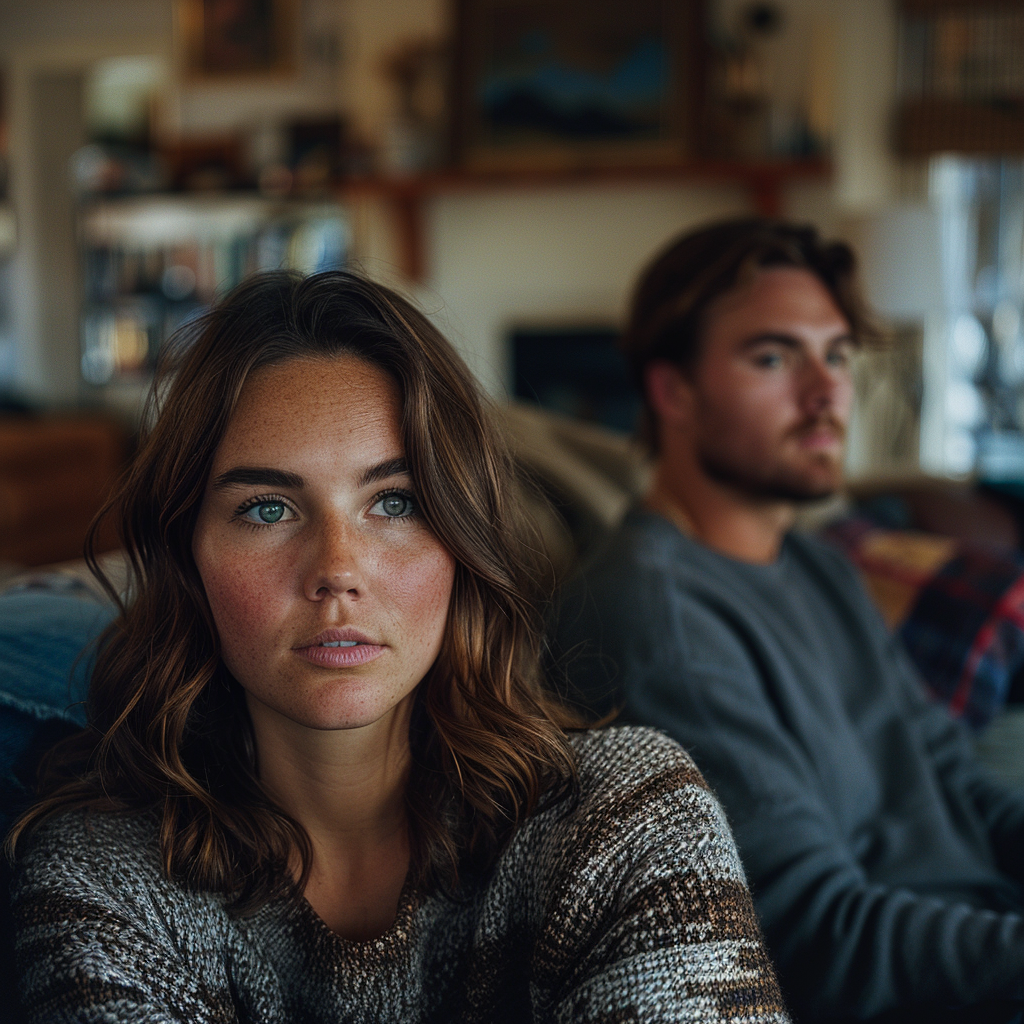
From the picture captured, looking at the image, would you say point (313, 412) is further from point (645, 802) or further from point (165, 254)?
point (165, 254)

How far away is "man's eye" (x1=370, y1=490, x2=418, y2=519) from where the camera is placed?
0.83 meters

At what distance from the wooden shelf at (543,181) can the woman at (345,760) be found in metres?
3.97

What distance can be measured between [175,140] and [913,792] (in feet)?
18.0

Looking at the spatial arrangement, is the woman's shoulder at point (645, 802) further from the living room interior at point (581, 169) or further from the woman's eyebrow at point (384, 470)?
the living room interior at point (581, 169)

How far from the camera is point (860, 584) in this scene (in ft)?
5.32

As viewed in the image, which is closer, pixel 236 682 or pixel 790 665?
pixel 236 682

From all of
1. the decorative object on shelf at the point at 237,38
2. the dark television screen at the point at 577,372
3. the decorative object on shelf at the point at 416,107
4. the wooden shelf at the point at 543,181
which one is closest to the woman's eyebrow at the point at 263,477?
the wooden shelf at the point at 543,181

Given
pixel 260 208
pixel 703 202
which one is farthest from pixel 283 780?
pixel 260 208

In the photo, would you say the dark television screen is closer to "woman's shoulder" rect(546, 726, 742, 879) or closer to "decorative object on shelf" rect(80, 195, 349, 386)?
"decorative object on shelf" rect(80, 195, 349, 386)

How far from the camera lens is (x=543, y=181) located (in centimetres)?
480

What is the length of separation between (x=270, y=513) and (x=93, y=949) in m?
0.32

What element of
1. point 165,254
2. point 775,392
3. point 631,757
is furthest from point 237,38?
point 631,757

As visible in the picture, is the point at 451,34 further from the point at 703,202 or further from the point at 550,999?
the point at 550,999

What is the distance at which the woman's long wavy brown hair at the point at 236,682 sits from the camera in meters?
0.84
